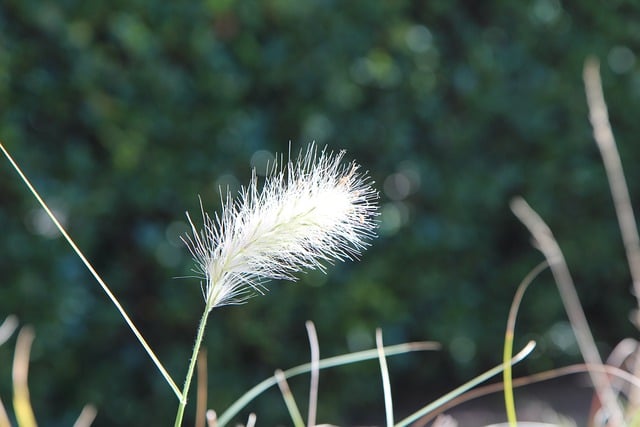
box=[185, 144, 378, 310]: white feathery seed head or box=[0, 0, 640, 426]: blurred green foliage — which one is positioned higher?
box=[0, 0, 640, 426]: blurred green foliage

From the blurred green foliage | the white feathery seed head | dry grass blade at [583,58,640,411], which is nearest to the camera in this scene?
the white feathery seed head

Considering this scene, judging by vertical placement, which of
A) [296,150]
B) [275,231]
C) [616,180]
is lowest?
[275,231]

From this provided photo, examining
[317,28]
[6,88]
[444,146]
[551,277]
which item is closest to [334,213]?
[6,88]

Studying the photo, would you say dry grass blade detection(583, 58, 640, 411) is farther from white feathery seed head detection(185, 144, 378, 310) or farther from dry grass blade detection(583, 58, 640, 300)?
white feathery seed head detection(185, 144, 378, 310)

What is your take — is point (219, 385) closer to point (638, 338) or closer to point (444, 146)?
point (444, 146)

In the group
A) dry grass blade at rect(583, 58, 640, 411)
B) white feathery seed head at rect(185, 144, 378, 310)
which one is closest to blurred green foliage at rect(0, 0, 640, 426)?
dry grass blade at rect(583, 58, 640, 411)

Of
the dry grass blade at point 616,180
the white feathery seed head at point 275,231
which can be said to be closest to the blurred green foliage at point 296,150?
the dry grass blade at point 616,180

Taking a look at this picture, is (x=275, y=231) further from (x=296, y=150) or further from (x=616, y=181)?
(x=616, y=181)

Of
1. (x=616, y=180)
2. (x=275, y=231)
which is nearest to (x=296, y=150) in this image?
(x=616, y=180)
